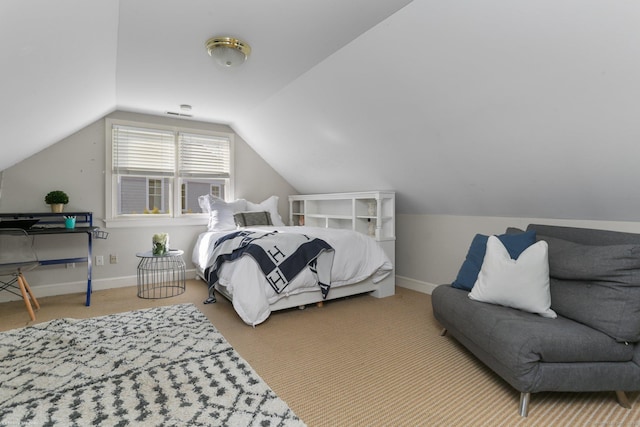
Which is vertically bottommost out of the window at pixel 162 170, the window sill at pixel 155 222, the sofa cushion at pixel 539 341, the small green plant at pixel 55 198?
the sofa cushion at pixel 539 341

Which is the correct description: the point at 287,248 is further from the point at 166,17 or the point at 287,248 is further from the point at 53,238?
the point at 53,238

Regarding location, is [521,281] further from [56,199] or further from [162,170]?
[56,199]

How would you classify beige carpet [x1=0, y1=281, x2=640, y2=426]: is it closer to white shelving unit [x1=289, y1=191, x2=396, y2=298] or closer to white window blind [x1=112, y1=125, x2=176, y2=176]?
white shelving unit [x1=289, y1=191, x2=396, y2=298]

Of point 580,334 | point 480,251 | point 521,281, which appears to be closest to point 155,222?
point 480,251

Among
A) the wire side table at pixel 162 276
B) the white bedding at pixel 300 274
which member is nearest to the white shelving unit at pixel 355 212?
the white bedding at pixel 300 274

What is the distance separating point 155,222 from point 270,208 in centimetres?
153

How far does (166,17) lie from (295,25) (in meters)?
0.83

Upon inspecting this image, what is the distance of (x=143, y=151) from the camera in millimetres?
4285

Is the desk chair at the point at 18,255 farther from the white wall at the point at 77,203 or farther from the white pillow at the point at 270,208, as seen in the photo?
the white pillow at the point at 270,208

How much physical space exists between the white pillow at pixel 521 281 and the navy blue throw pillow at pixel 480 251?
0.69 ft

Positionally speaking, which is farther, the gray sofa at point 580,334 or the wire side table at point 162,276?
the wire side table at point 162,276

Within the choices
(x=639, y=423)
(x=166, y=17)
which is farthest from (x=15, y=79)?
(x=639, y=423)

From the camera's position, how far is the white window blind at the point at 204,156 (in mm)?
4555

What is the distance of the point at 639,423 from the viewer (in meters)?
1.61
